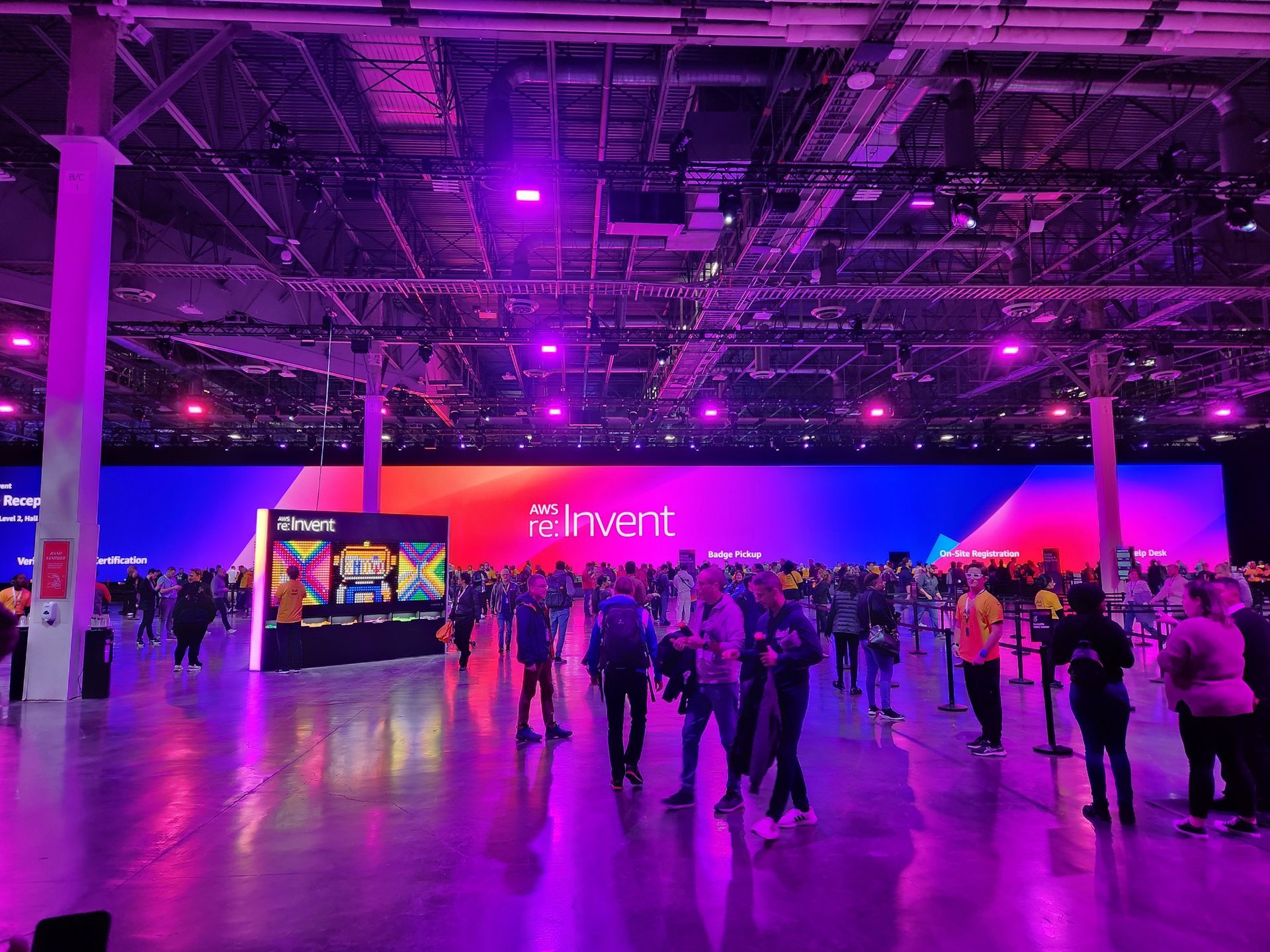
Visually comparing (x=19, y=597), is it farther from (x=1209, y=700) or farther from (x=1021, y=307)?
(x=1021, y=307)

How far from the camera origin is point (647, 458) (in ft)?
100

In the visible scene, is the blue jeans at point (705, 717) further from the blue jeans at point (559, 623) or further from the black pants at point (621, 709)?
the blue jeans at point (559, 623)

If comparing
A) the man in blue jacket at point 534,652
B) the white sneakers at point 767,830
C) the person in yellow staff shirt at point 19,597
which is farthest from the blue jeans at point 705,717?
the person in yellow staff shirt at point 19,597

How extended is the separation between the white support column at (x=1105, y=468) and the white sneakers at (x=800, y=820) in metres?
16.7

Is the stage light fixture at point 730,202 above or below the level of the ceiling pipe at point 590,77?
below

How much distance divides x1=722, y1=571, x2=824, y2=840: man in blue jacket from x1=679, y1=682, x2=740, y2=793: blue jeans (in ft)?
1.37

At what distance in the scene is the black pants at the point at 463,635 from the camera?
1288cm

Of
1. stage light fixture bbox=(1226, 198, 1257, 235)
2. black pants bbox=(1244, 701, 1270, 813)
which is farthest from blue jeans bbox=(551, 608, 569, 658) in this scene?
stage light fixture bbox=(1226, 198, 1257, 235)

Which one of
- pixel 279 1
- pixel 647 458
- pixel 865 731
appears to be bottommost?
pixel 865 731

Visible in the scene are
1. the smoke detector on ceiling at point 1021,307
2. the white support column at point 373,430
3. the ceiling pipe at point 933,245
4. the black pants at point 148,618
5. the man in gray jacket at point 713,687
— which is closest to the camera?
the man in gray jacket at point 713,687

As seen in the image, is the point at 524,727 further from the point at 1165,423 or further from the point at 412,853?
the point at 1165,423

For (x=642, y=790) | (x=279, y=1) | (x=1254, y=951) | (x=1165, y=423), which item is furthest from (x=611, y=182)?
(x=1165, y=423)

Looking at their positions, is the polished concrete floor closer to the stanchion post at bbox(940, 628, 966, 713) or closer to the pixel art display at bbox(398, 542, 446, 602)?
the stanchion post at bbox(940, 628, 966, 713)

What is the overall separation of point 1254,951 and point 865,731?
450 cm
